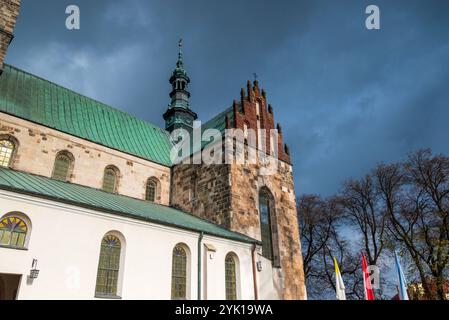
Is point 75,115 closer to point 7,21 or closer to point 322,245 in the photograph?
point 7,21

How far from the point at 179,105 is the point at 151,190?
63.8 feet

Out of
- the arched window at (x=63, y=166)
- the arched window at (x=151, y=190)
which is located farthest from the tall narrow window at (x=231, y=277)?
the arched window at (x=63, y=166)

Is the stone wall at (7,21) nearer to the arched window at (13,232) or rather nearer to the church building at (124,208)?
the church building at (124,208)

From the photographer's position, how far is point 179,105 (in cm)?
4038

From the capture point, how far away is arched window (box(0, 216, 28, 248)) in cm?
1068

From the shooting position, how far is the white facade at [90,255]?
10.8 meters

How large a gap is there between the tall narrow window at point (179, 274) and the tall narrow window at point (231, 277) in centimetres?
261

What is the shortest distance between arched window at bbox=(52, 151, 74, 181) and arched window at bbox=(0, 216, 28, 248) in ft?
25.6

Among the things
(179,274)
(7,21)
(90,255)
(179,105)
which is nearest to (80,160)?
(90,255)

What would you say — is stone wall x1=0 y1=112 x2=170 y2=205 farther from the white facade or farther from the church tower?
the church tower

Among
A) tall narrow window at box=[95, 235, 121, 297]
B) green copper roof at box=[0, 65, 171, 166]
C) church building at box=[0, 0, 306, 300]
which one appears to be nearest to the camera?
church building at box=[0, 0, 306, 300]

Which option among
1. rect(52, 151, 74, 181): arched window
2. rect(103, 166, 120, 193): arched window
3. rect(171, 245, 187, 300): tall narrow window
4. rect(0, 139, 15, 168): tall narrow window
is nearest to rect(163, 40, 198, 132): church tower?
rect(103, 166, 120, 193): arched window
